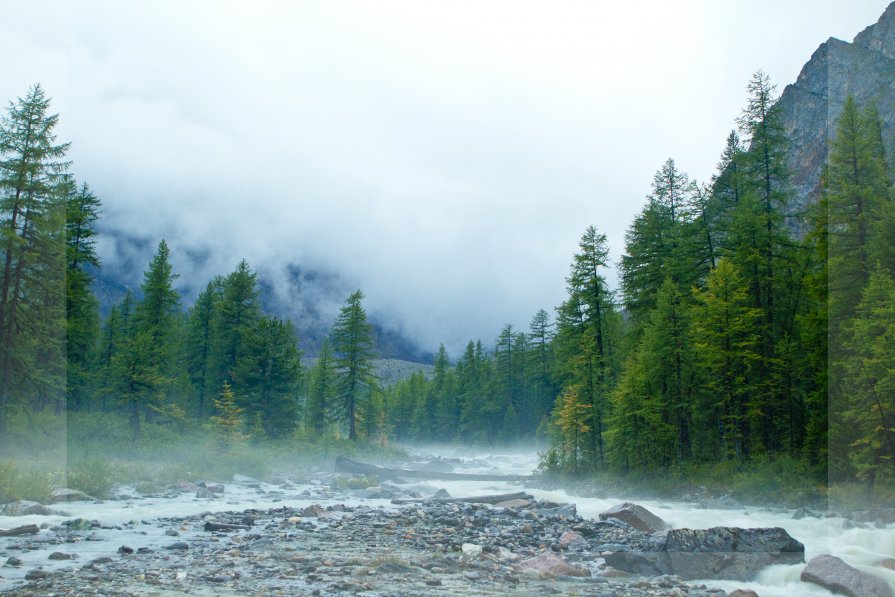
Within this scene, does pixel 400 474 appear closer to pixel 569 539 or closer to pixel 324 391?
pixel 569 539

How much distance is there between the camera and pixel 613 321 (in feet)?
131

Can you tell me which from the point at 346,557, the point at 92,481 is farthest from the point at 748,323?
the point at 92,481

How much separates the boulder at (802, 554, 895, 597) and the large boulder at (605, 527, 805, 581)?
1.12 metres

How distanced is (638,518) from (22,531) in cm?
1709

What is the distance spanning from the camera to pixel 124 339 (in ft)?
141

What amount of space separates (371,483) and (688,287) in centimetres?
2246

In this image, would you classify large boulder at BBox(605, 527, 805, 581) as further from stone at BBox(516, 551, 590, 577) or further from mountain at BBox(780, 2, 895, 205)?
mountain at BBox(780, 2, 895, 205)

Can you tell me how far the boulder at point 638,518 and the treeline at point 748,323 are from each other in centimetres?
764

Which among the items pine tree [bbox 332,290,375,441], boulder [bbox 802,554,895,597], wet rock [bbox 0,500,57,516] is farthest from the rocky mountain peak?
wet rock [bbox 0,500,57,516]

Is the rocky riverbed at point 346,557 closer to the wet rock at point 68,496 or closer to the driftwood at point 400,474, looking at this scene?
the wet rock at point 68,496

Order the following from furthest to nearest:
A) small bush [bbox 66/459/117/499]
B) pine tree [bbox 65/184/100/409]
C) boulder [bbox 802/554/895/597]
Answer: pine tree [bbox 65/184/100/409], small bush [bbox 66/459/117/499], boulder [bbox 802/554/895/597]

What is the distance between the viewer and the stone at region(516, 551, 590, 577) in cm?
1217

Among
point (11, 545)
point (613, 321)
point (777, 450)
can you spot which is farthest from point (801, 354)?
point (11, 545)

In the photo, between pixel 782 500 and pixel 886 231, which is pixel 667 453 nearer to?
pixel 782 500
